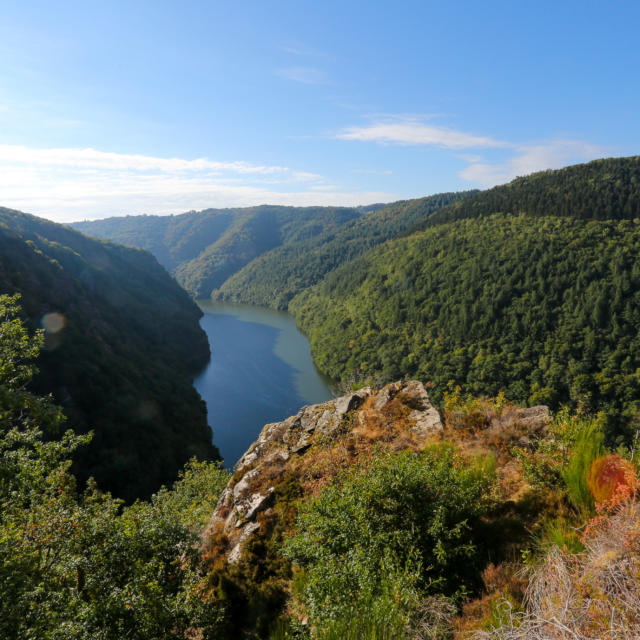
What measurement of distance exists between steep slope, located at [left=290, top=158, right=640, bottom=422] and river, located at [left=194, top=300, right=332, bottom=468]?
7.16 m

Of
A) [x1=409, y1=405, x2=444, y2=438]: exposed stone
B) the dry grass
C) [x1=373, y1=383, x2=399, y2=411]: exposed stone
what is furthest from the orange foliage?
[x1=373, y1=383, x2=399, y2=411]: exposed stone

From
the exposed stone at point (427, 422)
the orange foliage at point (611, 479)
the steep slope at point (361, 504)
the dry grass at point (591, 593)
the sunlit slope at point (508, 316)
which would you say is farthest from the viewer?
the sunlit slope at point (508, 316)

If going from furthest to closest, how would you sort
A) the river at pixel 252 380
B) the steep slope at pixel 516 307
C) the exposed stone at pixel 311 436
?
the river at pixel 252 380 < the steep slope at pixel 516 307 < the exposed stone at pixel 311 436

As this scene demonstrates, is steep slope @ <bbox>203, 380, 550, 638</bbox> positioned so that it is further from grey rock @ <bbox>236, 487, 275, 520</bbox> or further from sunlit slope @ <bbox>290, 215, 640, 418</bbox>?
sunlit slope @ <bbox>290, 215, 640, 418</bbox>

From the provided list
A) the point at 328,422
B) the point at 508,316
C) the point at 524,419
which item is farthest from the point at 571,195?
the point at 328,422

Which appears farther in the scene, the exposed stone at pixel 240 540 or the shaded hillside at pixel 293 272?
the shaded hillside at pixel 293 272

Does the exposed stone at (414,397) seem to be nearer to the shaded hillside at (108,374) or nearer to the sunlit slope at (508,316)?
the shaded hillside at (108,374)

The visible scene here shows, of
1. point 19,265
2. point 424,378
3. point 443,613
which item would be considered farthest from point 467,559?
point 424,378

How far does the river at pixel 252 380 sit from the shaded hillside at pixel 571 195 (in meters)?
63.9

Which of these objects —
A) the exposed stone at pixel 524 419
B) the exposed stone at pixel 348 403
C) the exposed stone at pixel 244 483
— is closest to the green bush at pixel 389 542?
the exposed stone at pixel 524 419

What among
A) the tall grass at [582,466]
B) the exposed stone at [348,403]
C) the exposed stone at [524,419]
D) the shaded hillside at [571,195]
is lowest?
the exposed stone at [348,403]

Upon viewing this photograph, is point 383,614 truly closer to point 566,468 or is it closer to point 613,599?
point 613,599

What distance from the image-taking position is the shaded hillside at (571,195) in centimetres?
8719

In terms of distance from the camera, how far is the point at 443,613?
399 centimetres
